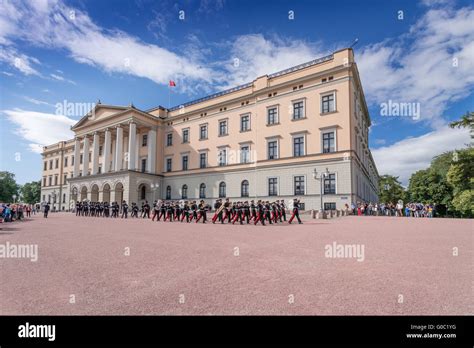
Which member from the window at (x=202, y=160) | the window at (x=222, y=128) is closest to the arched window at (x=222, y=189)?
the window at (x=202, y=160)

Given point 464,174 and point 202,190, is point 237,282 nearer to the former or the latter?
point 202,190

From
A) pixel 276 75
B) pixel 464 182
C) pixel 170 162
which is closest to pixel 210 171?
pixel 170 162

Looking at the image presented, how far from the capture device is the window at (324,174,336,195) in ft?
91.8

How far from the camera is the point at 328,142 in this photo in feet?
95.2

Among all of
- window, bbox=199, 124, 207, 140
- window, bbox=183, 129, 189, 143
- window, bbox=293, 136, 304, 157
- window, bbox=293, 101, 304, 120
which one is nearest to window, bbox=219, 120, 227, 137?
window, bbox=199, 124, 207, 140

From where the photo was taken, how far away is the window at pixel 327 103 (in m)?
29.0

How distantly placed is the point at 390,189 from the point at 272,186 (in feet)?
191

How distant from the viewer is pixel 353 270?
18.1ft

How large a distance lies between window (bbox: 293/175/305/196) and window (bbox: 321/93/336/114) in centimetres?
782

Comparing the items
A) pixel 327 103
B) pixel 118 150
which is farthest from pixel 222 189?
pixel 118 150

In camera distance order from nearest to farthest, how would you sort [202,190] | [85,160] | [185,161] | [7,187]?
[202,190]
[185,161]
[85,160]
[7,187]

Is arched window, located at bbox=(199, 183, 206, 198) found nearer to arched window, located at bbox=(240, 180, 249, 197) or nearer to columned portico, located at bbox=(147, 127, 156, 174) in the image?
arched window, located at bbox=(240, 180, 249, 197)

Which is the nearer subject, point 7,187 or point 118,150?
point 118,150
